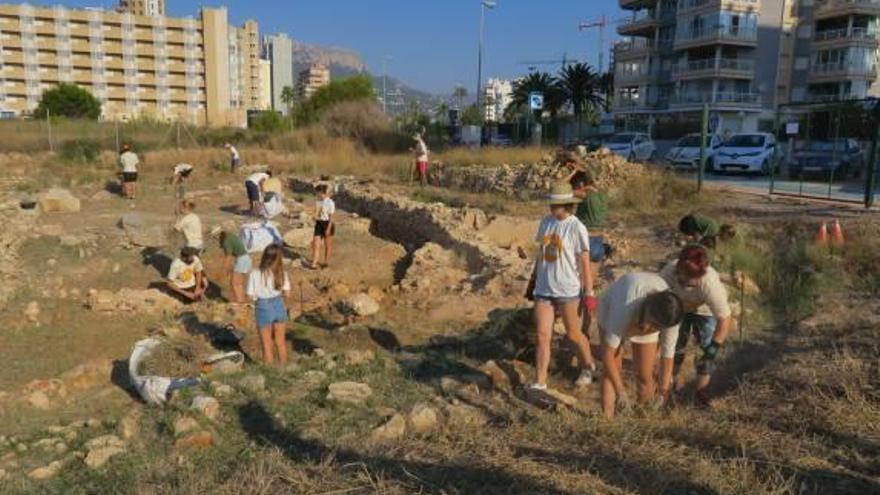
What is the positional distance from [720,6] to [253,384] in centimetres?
5173

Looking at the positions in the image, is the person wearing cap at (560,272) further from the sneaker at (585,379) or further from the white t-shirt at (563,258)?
the sneaker at (585,379)

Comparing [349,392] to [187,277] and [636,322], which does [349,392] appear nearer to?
[636,322]

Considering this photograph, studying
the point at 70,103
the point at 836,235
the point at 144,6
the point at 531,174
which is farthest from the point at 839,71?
the point at 144,6

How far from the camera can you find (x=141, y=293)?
8.84m

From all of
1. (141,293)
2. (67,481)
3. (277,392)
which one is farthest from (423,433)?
(141,293)

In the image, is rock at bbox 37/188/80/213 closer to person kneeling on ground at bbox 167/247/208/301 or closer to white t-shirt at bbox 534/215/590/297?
person kneeling on ground at bbox 167/247/208/301

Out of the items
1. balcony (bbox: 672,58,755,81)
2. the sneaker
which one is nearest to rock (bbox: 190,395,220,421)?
the sneaker

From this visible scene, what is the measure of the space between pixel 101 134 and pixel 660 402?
29.0 meters

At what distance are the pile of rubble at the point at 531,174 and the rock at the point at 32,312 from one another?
976 centimetres

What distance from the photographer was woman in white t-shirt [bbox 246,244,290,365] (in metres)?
6.28

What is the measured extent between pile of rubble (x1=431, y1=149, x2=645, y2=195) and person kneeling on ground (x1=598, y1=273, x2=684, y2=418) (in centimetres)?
1048

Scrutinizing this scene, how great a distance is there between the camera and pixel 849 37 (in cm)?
5012

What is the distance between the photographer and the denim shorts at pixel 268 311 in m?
6.33

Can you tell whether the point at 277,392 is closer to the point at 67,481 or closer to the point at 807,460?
the point at 67,481
